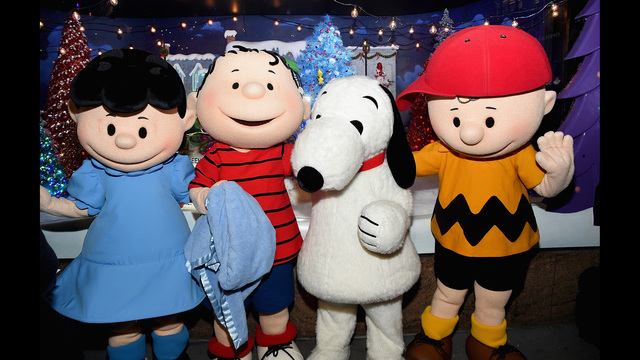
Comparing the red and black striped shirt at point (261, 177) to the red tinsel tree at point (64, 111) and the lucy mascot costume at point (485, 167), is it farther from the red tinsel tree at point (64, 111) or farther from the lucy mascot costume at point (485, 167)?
the red tinsel tree at point (64, 111)

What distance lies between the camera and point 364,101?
1.14 metres

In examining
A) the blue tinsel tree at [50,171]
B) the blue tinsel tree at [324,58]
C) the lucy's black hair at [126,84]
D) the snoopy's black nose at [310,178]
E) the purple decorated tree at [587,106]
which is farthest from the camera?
the blue tinsel tree at [324,58]

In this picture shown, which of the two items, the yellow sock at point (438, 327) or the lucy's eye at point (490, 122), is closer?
the lucy's eye at point (490, 122)

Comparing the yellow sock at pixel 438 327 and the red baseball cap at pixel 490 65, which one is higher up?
the red baseball cap at pixel 490 65

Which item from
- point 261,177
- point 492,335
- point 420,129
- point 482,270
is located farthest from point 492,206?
point 420,129

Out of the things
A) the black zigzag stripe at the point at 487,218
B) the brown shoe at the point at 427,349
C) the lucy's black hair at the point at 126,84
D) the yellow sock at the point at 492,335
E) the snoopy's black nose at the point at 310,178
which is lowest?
the brown shoe at the point at 427,349

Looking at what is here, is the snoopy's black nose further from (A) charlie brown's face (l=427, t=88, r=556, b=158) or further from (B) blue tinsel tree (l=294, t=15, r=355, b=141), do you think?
(B) blue tinsel tree (l=294, t=15, r=355, b=141)

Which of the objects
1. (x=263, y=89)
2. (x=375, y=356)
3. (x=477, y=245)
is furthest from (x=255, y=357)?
(x=263, y=89)

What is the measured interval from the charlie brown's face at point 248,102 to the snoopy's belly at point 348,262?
282 millimetres

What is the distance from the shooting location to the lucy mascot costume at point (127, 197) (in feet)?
3.80

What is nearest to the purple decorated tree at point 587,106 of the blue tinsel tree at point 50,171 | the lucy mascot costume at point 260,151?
the lucy mascot costume at point 260,151

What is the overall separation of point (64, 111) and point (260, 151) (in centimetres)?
289
